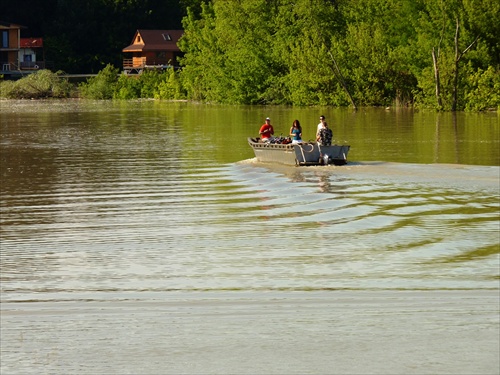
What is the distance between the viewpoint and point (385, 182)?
3198cm

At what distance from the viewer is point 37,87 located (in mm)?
112938

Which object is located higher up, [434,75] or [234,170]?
[434,75]

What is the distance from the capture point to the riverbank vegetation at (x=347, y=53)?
239ft

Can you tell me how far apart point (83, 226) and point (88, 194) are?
6266 mm

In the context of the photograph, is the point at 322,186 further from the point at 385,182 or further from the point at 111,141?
the point at 111,141

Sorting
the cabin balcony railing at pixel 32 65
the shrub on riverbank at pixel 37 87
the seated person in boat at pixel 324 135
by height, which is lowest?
the seated person in boat at pixel 324 135

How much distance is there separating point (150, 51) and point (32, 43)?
13235 mm

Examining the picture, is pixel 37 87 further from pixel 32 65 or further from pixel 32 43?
pixel 32 65

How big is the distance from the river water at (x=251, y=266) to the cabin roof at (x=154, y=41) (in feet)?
296

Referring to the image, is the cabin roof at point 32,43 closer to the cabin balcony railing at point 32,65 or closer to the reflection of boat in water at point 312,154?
the cabin balcony railing at point 32,65

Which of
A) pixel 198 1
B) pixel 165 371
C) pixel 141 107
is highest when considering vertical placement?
pixel 198 1

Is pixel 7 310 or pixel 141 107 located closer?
pixel 7 310

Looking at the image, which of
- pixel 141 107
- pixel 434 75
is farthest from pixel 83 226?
pixel 141 107

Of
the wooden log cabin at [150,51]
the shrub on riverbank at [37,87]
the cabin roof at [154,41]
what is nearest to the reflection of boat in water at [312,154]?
the shrub on riverbank at [37,87]
